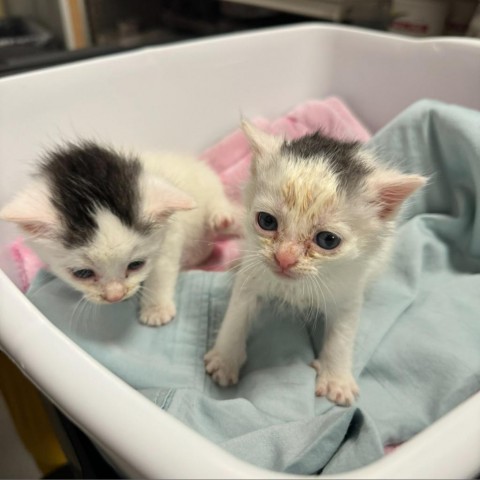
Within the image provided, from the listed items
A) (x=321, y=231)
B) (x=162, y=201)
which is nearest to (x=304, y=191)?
(x=321, y=231)

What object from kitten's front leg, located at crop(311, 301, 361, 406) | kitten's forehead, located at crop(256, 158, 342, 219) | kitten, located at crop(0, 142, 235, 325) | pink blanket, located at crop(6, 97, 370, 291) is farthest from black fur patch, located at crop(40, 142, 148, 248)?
pink blanket, located at crop(6, 97, 370, 291)

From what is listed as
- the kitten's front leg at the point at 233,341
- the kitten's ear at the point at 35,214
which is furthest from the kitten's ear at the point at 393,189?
the kitten's ear at the point at 35,214

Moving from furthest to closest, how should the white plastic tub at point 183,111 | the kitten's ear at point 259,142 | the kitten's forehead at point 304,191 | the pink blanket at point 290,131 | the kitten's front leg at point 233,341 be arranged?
1. the pink blanket at point 290,131
2. the kitten's front leg at point 233,341
3. the kitten's ear at point 259,142
4. the kitten's forehead at point 304,191
5. the white plastic tub at point 183,111

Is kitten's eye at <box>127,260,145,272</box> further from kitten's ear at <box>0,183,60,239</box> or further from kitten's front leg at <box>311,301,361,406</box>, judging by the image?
kitten's front leg at <box>311,301,361,406</box>

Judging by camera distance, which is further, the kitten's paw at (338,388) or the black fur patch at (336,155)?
the kitten's paw at (338,388)

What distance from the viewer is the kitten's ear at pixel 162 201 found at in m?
0.82

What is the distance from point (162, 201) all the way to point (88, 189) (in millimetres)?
122

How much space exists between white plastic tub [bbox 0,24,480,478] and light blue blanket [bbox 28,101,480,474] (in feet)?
0.63

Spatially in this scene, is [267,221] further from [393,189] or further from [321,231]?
[393,189]

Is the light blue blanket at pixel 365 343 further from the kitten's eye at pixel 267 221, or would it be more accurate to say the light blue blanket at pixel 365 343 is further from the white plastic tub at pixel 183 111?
the kitten's eye at pixel 267 221

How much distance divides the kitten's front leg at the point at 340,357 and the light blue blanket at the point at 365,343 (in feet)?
0.08

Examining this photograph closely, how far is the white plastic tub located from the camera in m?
0.45

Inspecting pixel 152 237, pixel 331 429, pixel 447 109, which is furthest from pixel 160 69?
pixel 331 429

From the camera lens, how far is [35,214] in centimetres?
76
